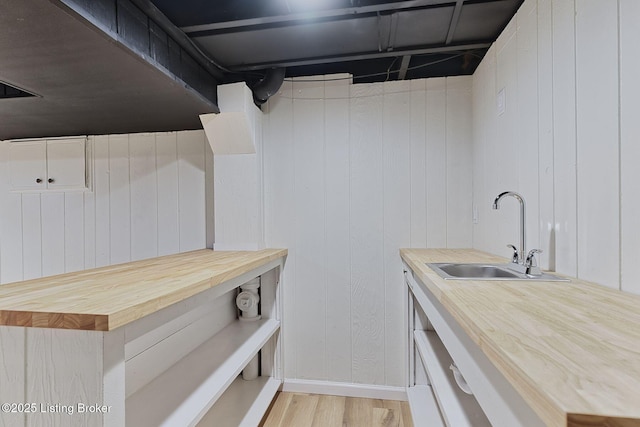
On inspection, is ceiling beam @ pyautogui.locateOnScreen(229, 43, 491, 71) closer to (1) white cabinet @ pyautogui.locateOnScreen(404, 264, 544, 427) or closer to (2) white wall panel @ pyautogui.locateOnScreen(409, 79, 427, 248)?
(2) white wall panel @ pyautogui.locateOnScreen(409, 79, 427, 248)

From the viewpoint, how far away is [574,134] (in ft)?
3.59

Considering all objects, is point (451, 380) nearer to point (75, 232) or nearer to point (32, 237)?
point (75, 232)

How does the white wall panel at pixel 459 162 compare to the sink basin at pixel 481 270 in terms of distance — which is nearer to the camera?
the sink basin at pixel 481 270

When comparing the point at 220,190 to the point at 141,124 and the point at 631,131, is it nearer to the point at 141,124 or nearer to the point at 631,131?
the point at 141,124

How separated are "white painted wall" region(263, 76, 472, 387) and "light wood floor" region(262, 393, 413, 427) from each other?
0.45 ft

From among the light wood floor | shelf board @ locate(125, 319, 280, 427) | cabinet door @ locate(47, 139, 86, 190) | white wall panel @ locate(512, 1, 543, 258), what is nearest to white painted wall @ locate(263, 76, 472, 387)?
the light wood floor

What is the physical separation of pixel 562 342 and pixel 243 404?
6.10 feet

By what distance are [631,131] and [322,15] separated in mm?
1288

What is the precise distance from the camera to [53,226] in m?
2.54

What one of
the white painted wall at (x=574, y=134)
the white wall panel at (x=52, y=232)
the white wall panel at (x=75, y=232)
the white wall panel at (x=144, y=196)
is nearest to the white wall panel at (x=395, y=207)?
the white painted wall at (x=574, y=134)

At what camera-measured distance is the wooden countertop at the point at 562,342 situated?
392 millimetres

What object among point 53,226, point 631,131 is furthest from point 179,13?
point 53,226

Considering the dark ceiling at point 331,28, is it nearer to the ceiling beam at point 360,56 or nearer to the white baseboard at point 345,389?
the ceiling beam at point 360,56

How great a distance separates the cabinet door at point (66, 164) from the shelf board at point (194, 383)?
1.74m
